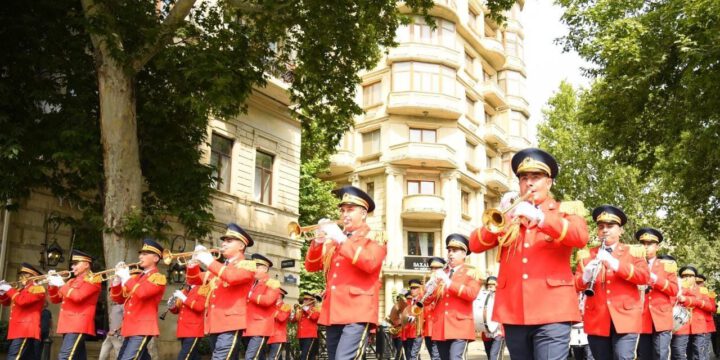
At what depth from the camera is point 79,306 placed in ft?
35.4

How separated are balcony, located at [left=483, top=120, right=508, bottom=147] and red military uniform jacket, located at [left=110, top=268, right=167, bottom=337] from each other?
3874 centimetres

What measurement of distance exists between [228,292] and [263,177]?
53.0ft

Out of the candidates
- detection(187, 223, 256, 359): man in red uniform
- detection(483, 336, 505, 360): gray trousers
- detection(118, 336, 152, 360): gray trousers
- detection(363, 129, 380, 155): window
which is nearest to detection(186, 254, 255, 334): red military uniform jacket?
detection(187, 223, 256, 359): man in red uniform

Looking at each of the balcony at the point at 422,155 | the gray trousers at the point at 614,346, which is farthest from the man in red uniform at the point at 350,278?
the balcony at the point at 422,155

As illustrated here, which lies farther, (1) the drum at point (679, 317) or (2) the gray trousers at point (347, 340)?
(1) the drum at point (679, 317)

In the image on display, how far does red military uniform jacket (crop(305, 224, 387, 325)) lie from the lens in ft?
22.1

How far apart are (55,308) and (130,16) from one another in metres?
7.16

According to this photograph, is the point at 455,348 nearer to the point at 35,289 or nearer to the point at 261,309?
the point at 261,309

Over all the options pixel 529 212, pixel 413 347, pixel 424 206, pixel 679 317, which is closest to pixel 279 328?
pixel 413 347

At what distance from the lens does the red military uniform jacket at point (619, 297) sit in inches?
298

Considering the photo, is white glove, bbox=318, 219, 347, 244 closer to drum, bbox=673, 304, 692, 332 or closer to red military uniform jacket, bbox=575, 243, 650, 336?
red military uniform jacket, bbox=575, 243, 650, 336

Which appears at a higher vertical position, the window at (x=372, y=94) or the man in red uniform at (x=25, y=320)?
the window at (x=372, y=94)

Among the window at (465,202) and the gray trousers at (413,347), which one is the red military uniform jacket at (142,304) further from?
the window at (465,202)

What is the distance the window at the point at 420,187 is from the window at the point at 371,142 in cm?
305
